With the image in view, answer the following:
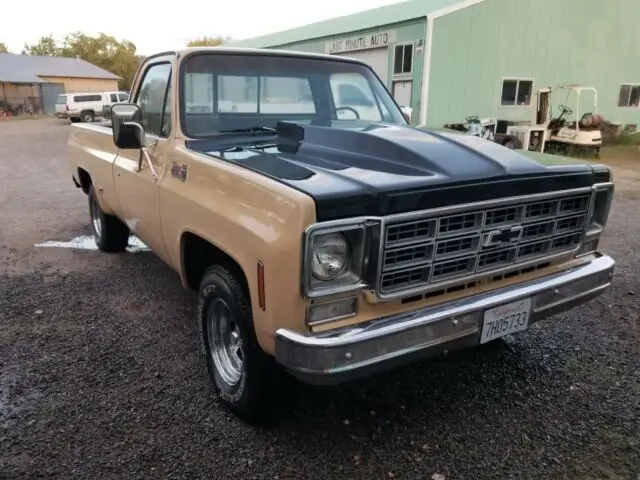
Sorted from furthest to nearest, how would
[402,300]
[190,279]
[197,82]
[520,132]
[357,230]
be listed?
[520,132]
[197,82]
[190,279]
[402,300]
[357,230]

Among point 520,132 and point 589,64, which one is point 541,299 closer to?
point 520,132

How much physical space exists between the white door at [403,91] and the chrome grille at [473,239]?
13263 mm

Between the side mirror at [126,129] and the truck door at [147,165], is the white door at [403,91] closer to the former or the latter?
the truck door at [147,165]

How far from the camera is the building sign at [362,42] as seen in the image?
15734 mm

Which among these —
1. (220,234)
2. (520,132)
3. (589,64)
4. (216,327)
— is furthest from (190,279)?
(589,64)

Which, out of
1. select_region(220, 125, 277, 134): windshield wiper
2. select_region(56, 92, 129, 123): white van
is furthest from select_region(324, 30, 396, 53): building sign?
select_region(56, 92, 129, 123): white van

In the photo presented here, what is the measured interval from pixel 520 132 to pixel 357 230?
1460 cm

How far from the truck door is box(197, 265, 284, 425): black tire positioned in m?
0.81

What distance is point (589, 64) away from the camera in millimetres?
18391

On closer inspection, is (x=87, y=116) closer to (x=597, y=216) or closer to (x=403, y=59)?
(x=403, y=59)

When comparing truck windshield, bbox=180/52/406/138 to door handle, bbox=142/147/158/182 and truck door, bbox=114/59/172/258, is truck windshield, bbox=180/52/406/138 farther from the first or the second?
door handle, bbox=142/147/158/182

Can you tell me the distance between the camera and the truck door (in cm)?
341

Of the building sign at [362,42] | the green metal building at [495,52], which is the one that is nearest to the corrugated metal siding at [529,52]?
the green metal building at [495,52]

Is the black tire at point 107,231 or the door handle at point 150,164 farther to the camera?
the black tire at point 107,231
